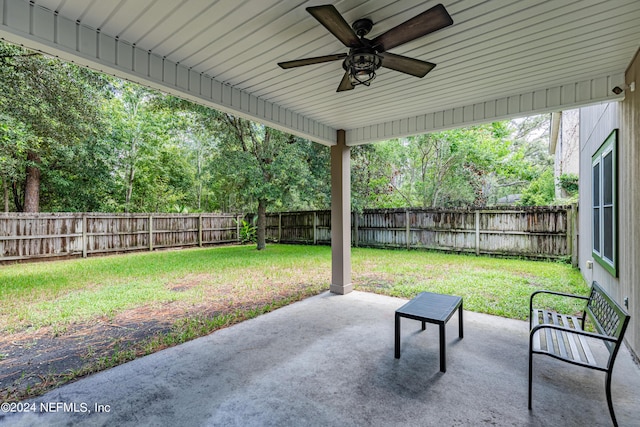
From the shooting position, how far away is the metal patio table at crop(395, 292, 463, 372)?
2.54 meters

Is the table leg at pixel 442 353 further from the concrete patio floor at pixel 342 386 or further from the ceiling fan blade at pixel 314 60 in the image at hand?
the ceiling fan blade at pixel 314 60

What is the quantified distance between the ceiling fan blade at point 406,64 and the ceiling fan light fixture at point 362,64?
7cm

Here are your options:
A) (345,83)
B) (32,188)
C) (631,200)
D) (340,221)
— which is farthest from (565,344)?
(32,188)

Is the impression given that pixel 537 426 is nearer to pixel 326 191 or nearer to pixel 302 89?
pixel 302 89

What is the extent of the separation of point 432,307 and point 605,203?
2.78 meters

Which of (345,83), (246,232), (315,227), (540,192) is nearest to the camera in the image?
(345,83)

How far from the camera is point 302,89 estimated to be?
3.44 m

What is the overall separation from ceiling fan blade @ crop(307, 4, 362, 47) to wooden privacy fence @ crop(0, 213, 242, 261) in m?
10.1

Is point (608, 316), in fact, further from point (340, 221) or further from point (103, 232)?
point (103, 232)

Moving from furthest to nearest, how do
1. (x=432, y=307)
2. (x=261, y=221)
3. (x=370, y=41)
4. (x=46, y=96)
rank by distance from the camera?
(x=261, y=221) < (x=46, y=96) < (x=432, y=307) < (x=370, y=41)

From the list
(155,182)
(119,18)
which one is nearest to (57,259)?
(155,182)

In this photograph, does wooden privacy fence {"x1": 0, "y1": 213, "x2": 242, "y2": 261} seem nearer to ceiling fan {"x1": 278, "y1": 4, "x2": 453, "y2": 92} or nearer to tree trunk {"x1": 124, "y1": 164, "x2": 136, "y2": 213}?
tree trunk {"x1": 124, "y1": 164, "x2": 136, "y2": 213}

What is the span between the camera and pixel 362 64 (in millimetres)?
2225

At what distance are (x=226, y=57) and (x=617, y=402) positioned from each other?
4274 millimetres
